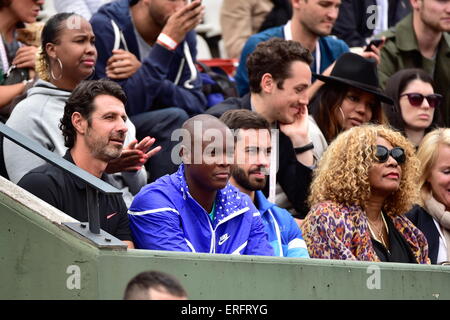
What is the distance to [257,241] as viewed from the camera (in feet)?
22.4

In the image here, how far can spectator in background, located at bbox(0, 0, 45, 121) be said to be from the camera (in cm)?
801

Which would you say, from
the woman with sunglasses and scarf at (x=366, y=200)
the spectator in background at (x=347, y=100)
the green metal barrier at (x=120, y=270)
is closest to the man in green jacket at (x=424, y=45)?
the spectator in background at (x=347, y=100)

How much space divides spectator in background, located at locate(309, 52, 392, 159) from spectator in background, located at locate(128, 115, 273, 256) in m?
2.33

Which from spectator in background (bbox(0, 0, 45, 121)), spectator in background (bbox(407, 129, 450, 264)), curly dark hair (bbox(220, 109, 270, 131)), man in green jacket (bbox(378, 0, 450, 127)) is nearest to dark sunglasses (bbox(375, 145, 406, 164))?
spectator in background (bbox(407, 129, 450, 264))

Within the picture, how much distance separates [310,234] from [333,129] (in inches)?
74.3

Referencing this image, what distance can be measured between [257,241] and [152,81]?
219 cm

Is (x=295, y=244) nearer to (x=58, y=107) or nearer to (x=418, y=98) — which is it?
(x=58, y=107)

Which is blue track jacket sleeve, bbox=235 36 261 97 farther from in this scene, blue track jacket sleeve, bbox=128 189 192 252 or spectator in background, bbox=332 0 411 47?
blue track jacket sleeve, bbox=128 189 192 252

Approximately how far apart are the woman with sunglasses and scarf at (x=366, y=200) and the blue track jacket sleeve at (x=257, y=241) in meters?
0.53

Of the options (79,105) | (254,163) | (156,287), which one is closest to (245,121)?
(254,163)

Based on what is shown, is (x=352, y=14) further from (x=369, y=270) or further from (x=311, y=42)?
(x=369, y=270)

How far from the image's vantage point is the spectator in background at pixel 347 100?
912cm
